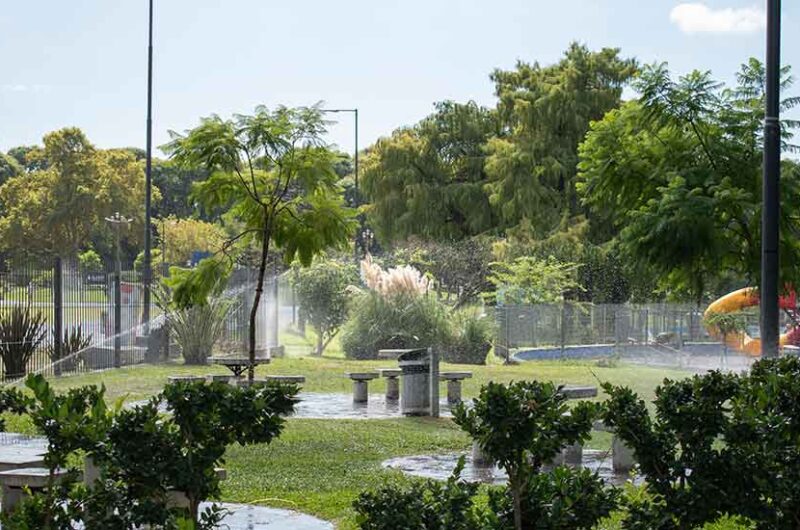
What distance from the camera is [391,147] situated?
6338 centimetres

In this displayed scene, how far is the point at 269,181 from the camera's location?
20.2m

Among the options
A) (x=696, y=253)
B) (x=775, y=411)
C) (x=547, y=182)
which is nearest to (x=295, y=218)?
(x=696, y=253)

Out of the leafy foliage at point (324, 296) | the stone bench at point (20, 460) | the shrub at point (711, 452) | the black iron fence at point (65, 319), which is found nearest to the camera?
the shrub at point (711, 452)

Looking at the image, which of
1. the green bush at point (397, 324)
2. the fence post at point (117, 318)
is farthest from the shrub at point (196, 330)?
the green bush at point (397, 324)

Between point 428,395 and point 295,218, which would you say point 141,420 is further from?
point 295,218

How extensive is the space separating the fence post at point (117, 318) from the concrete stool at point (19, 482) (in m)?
19.7

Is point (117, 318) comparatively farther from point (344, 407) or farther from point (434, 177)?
point (434, 177)

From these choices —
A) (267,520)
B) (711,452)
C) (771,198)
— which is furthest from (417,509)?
(771,198)

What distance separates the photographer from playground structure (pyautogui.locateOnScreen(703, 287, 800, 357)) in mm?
→ 27620

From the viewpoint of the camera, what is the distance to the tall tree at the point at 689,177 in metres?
20.5

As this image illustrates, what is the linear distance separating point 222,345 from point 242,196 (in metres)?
10.4

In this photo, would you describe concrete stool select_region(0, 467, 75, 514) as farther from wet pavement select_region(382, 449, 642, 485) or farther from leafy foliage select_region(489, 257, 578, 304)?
leafy foliage select_region(489, 257, 578, 304)

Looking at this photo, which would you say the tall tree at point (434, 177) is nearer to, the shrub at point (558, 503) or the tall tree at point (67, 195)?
the tall tree at point (67, 195)

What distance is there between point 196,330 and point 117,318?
1.84 metres
